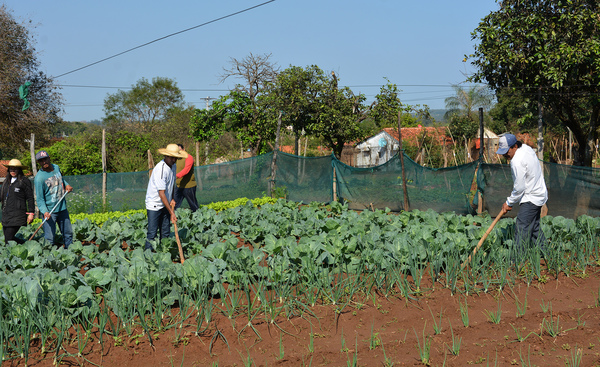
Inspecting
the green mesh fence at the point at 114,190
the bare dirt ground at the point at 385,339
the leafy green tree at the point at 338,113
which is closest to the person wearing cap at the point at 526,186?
the bare dirt ground at the point at 385,339

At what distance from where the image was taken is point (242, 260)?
440 centimetres

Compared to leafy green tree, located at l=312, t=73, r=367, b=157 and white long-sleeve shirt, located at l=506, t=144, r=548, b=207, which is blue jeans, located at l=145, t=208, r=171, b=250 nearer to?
white long-sleeve shirt, located at l=506, t=144, r=548, b=207

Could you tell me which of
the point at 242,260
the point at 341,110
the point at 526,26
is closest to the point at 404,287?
the point at 242,260

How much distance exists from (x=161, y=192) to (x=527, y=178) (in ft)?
13.0

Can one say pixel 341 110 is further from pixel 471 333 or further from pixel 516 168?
pixel 471 333

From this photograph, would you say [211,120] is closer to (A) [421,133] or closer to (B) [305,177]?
(B) [305,177]

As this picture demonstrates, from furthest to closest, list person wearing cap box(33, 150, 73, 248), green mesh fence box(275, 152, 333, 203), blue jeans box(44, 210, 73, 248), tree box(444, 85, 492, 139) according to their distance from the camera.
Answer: tree box(444, 85, 492, 139) < green mesh fence box(275, 152, 333, 203) < blue jeans box(44, 210, 73, 248) < person wearing cap box(33, 150, 73, 248)

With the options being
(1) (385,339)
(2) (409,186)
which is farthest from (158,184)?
(2) (409,186)

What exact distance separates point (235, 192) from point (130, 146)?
1178 centimetres

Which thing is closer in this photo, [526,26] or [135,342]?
[135,342]

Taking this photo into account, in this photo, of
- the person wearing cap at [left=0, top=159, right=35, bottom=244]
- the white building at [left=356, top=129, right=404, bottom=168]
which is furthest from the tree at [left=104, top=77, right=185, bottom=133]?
the person wearing cap at [left=0, top=159, right=35, bottom=244]

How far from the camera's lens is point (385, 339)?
12.1 ft

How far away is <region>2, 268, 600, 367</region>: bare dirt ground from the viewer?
11.0 ft

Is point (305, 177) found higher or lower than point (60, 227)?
higher
